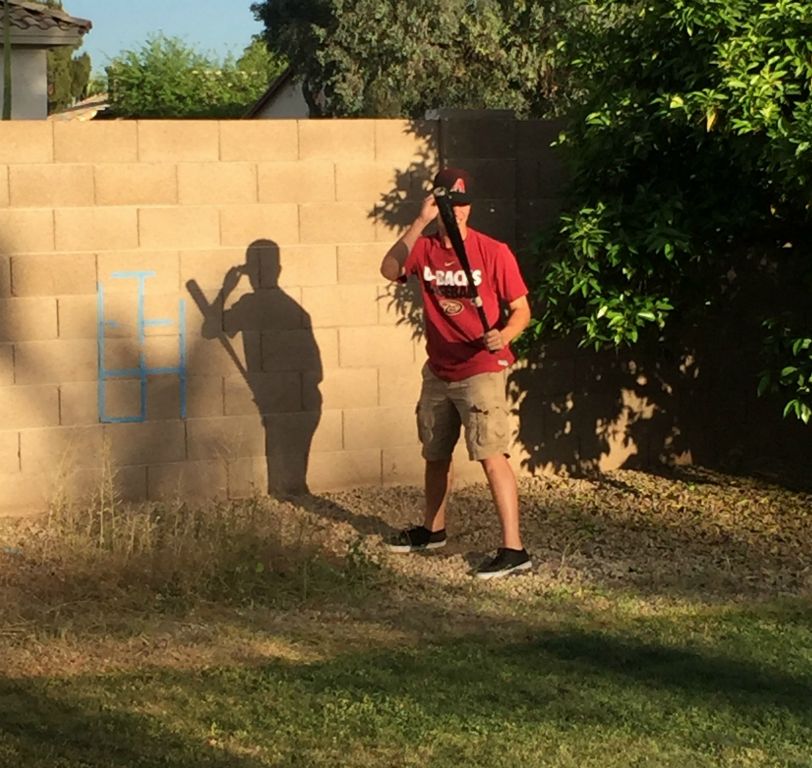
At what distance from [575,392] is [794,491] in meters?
1.39

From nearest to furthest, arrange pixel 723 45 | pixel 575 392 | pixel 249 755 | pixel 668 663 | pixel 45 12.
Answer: pixel 249 755
pixel 668 663
pixel 723 45
pixel 575 392
pixel 45 12

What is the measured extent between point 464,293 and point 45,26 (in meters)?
16.2

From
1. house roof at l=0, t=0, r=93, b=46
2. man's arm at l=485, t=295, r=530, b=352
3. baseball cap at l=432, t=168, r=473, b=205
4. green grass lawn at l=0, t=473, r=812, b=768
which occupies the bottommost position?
green grass lawn at l=0, t=473, r=812, b=768

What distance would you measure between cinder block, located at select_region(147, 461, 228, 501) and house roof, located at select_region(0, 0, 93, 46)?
14.6m

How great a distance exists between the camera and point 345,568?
7.52m

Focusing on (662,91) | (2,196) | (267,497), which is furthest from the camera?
(267,497)

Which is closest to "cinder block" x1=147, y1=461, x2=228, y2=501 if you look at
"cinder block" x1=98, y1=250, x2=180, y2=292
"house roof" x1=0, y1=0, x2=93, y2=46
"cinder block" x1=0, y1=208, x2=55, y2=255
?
"cinder block" x1=98, y1=250, x2=180, y2=292

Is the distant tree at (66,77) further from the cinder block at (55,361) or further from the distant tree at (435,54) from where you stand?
the cinder block at (55,361)

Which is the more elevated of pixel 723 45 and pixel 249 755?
pixel 723 45

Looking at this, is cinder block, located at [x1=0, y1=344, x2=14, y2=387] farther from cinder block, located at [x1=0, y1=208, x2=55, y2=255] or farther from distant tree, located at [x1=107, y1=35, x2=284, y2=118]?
distant tree, located at [x1=107, y1=35, x2=284, y2=118]

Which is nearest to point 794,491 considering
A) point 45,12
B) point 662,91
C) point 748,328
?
point 748,328

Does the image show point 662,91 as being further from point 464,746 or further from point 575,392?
point 464,746

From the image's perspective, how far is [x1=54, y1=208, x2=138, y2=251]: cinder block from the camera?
28.1ft

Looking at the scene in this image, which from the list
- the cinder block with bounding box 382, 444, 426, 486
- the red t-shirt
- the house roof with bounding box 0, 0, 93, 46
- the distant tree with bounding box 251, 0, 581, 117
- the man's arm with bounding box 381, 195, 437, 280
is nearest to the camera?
the red t-shirt
